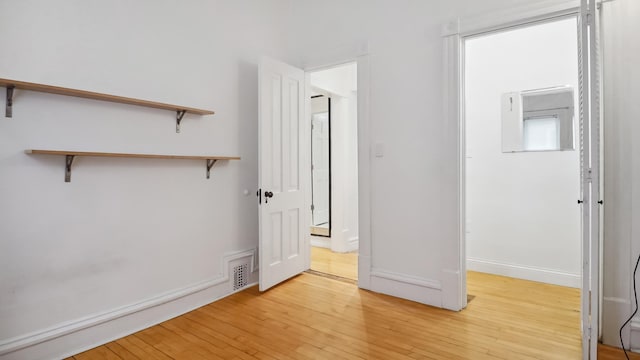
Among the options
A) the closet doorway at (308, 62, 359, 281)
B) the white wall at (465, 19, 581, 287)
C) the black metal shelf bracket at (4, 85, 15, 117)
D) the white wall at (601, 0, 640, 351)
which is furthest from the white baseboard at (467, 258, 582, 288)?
the black metal shelf bracket at (4, 85, 15, 117)

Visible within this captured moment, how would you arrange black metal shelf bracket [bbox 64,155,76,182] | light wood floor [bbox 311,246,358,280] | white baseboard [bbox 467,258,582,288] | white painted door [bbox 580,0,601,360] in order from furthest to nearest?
light wood floor [bbox 311,246,358,280] < white baseboard [bbox 467,258,582,288] < black metal shelf bracket [bbox 64,155,76,182] < white painted door [bbox 580,0,601,360]

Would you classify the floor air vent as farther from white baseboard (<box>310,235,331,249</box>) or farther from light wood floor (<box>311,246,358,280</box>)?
white baseboard (<box>310,235,331,249</box>)

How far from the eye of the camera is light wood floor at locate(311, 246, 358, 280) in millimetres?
3699

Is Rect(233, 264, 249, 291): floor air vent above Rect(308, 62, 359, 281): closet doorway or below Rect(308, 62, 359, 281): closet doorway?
below

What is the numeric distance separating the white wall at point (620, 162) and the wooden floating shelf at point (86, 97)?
2.84 m

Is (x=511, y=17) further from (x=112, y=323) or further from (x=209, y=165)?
(x=112, y=323)

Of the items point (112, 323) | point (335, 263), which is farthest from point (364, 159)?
point (112, 323)

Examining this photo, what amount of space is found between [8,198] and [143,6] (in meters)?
1.55

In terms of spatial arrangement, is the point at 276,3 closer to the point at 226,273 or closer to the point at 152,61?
the point at 152,61

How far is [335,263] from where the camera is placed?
161 inches

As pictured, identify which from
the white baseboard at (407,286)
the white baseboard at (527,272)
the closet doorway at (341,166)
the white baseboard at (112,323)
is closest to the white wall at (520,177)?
the white baseboard at (527,272)

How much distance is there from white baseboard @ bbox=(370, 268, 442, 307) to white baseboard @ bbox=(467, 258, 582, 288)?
1277 millimetres

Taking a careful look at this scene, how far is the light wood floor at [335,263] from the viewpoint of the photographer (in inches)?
146

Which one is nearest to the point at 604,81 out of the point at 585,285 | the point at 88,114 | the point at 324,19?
the point at 585,285
